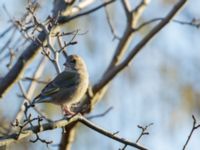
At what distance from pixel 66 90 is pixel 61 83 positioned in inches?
3.6

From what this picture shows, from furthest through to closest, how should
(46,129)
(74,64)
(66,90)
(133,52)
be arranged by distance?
(74,64), (133,52), (66,90), (46,129)

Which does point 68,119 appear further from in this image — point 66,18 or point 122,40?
point 122,40

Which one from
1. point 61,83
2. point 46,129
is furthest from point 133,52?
point 46,129

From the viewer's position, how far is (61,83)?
7.37 m

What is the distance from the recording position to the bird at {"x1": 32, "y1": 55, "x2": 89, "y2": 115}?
23.2ft

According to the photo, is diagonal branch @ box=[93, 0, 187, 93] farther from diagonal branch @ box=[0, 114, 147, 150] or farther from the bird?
diagonal branch @ box=[0, 114, 147, 150]

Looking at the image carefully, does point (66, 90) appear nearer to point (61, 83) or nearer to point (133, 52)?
point (61, 83)

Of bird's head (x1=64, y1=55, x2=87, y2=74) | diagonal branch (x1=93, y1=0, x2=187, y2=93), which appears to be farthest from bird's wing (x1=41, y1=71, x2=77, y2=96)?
diagonal branch (x1=93, y1=0, x2=187, y2=93)

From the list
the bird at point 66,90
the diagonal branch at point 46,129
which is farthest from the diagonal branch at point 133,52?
the diagonal branch at point 46,129

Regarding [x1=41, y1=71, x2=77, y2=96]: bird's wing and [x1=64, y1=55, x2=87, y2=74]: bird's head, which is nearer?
[x1=41, y1=71, x2=77, y2=96]: bird's wing

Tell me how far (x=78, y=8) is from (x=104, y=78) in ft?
2.86

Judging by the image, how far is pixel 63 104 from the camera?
282 inches

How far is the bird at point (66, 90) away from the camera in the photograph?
23.2ft

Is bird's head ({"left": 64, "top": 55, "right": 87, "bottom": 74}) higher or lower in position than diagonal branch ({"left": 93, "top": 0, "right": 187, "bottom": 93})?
higher
